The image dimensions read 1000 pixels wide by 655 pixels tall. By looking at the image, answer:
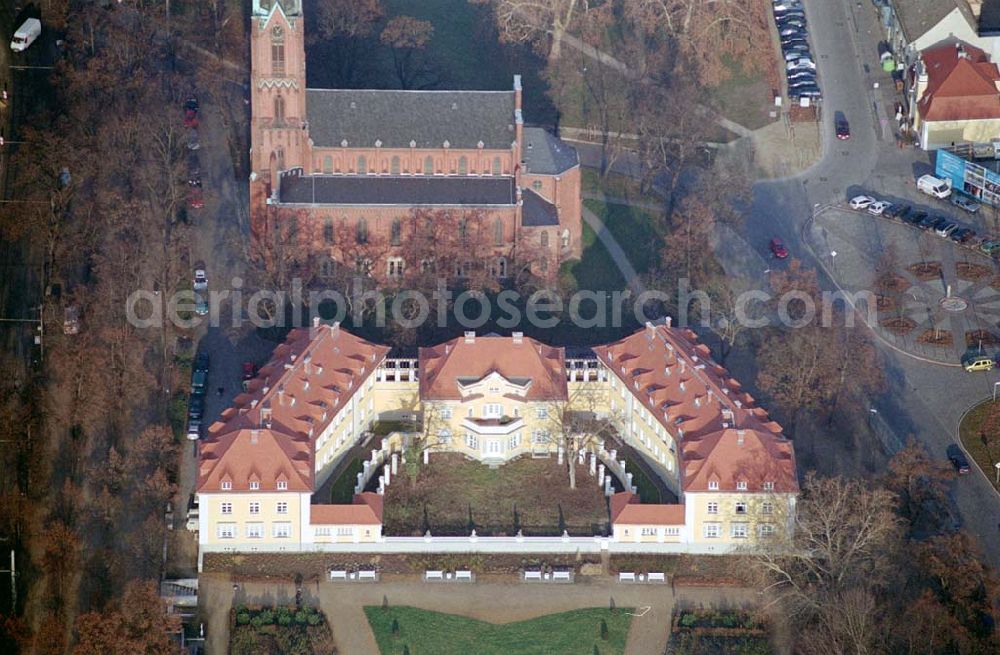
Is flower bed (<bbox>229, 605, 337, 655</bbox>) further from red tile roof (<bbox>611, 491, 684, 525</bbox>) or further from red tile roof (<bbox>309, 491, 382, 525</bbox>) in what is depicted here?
red tile roof (<bbox>611, 491, 684, 525</bbox>)

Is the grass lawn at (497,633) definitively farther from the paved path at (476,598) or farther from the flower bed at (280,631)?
the flower bed at (280,631)

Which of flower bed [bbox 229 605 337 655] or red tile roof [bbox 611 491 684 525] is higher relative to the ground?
red tile roof [bbox 611 491 684 525]

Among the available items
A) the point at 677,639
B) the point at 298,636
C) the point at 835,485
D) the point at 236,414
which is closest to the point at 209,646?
the point at 298,636

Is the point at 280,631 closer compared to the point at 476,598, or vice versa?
the point at 280,631

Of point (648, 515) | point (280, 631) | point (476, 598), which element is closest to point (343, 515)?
point (280, 631)

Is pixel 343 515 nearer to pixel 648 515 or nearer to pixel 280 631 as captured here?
pixel 280 631

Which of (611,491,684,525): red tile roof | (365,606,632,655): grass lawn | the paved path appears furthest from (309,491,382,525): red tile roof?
(611,491,684,525): red tile roof

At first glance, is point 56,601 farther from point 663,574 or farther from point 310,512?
point 663,574
